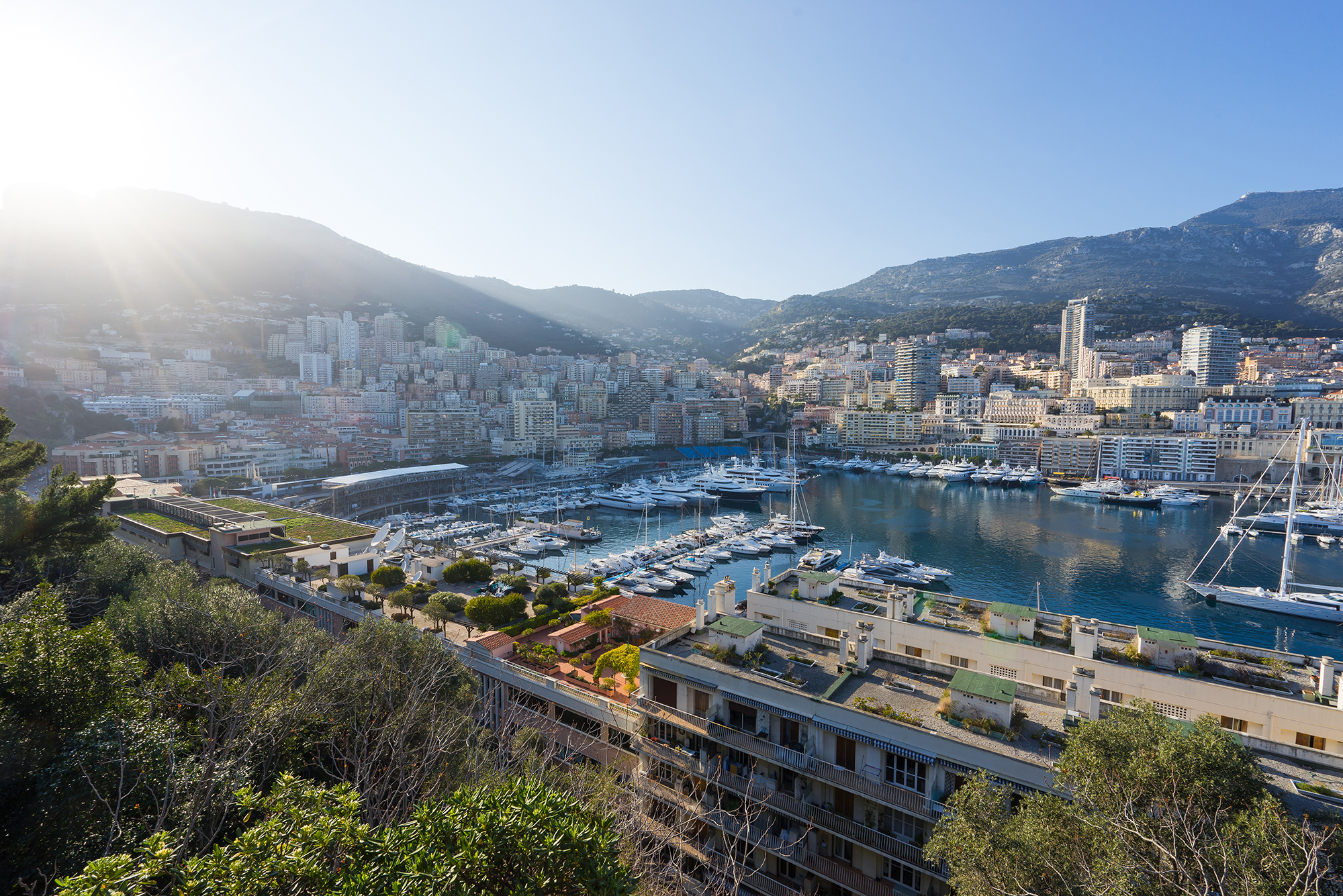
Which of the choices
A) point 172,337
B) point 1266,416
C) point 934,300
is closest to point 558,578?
point 1266,416

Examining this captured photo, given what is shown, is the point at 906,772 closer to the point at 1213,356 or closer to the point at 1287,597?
the point at 1287,597

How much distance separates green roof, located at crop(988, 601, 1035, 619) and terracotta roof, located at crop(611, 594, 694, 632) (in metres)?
5.16

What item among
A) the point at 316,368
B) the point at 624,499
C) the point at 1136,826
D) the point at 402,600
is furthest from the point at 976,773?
the point at 316,368

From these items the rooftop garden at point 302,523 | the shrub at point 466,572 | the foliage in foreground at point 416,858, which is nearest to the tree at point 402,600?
the shrub at point 466,572

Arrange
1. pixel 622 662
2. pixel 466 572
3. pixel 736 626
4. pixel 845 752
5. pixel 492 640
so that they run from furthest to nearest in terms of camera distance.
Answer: pixel 466 572, pixel 492 640, pixel 622 662, pixel 736 626, pixel 845 752

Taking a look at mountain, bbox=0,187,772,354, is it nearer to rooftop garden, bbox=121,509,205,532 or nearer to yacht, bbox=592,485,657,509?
rooftop garden, bbox=121,509,205,532

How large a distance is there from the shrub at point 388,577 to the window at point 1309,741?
1489cm

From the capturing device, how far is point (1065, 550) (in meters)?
25.4

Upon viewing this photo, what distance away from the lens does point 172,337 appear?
59.7m

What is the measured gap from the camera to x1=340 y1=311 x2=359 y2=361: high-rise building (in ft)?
226

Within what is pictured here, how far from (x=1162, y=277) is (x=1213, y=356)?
52721 mm

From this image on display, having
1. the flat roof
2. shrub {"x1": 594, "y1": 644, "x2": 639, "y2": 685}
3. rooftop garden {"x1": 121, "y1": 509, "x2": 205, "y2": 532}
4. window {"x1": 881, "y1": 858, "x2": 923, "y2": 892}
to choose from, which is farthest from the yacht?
window {"x1": 881, "y1": 858, "x2": 923, "y2": 892}

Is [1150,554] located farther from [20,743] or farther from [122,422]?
[122,422]

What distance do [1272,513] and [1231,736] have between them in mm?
37093
